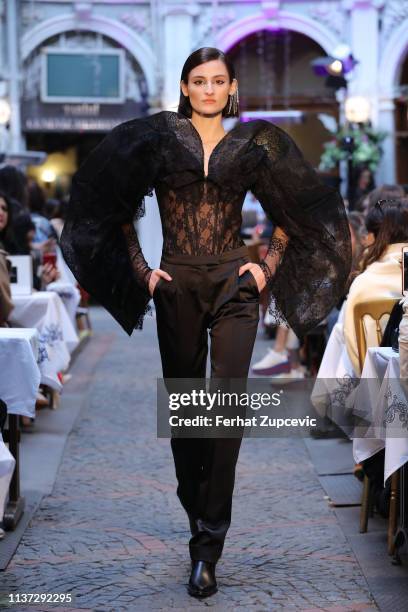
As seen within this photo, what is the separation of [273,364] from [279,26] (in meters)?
11.9

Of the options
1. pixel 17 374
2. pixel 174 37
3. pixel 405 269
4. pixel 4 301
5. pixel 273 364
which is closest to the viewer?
pixel 405 269

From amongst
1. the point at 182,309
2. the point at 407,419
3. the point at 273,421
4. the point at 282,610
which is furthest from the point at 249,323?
the point at 273,421

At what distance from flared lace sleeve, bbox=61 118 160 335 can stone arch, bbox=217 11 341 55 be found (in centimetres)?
1670

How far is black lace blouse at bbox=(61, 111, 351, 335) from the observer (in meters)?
4.13

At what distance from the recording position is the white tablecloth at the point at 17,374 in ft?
16.9

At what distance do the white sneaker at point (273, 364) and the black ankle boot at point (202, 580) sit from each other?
19.1 feet

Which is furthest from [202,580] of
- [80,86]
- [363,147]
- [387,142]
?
[80,86]

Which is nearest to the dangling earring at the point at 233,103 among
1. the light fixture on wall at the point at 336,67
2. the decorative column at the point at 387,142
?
the light fixture on wall at the point at 336,67

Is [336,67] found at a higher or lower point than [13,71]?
lower

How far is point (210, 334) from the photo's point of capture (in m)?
4.18

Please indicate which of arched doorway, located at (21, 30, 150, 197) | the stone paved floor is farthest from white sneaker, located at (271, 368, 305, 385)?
arched doorway, located at (21, 30, 150, 197)

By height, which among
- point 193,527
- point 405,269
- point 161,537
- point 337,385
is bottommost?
point 161,537

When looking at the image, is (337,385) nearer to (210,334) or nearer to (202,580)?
(210,334)

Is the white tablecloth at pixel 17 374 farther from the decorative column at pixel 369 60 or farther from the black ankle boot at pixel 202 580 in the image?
the decorative column at pixel 369 60
